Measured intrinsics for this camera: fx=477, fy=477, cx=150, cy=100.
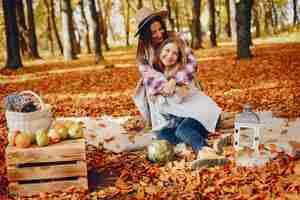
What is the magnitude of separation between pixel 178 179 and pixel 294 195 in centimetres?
103

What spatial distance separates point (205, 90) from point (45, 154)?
599cm

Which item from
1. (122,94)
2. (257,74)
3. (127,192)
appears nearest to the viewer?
(127,192)

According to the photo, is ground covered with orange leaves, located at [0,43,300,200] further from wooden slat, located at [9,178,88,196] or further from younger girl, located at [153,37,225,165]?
younger girl, located at [153,37,225,165]

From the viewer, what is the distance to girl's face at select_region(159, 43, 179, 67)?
5.25 m

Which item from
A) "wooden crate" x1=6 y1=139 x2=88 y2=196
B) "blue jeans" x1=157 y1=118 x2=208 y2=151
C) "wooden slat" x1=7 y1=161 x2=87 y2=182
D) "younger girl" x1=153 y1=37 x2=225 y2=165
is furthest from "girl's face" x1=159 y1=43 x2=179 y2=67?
"wooden slat" x1=7 y1=161 x2=87 y2=182

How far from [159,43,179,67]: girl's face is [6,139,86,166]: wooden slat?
1.59 m

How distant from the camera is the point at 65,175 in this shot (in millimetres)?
4215

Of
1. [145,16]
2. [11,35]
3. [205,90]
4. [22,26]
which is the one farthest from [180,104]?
[22,26]

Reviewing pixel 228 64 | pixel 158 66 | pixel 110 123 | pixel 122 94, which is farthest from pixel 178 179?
pixel 228 64

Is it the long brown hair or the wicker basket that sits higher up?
the long brown hair

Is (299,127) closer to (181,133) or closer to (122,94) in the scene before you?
(181,133)

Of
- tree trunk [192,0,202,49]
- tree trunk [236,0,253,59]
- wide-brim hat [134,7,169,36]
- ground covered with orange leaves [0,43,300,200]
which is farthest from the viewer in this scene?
tree trunk [192,0,202,49]

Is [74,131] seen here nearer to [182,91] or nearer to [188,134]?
[188,134]

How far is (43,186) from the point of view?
13.9ft
